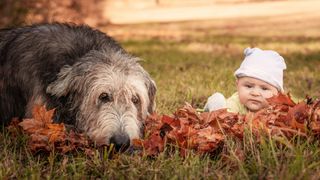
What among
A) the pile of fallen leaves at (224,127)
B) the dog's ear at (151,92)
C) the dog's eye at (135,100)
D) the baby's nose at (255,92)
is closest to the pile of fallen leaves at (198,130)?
the pile of fallen leaves at (224,127)

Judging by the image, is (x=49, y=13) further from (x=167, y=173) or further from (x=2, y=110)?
(x=167, y=173)

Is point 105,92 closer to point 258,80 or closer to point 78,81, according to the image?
point 78,81

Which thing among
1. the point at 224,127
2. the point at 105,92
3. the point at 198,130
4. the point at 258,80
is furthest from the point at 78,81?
the point at 258,80

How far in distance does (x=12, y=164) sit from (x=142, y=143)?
97 centimetres

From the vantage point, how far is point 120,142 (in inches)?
→ 177

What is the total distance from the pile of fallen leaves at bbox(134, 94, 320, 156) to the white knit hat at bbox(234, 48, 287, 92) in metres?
0.95

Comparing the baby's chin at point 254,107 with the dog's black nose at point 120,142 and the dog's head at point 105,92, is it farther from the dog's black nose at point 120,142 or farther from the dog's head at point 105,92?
the dog's black nose at point 120,142

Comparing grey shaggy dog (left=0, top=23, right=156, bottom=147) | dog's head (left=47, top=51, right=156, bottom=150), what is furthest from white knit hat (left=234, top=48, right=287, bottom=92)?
dog's head (left=47, top=51, right=156, bottom=150)

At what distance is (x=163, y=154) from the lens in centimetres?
436

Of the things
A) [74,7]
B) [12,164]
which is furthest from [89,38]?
[74,7]

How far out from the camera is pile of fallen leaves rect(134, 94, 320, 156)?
14.6ft

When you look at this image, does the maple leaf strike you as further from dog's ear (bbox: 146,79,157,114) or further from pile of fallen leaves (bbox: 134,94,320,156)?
dog's ear (bbox: 146,79,157,114)

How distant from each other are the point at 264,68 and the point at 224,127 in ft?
4.71

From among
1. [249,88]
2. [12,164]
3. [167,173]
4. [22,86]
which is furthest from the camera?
[249,88]
